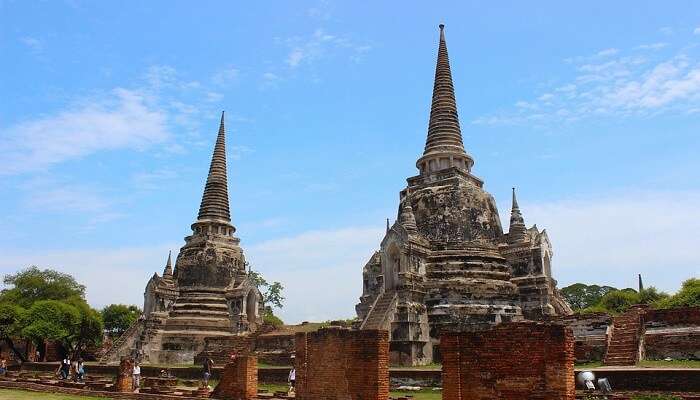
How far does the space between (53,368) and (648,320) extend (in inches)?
1348

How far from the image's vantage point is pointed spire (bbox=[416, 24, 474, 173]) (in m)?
38.2

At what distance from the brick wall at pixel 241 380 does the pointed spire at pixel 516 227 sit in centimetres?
2125

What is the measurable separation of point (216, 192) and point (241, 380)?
30753 millimetres

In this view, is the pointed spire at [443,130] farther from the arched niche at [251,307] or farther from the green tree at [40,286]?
the green tree at [40,286]

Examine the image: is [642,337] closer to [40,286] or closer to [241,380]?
[241,380]

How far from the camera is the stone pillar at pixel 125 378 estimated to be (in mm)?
22875

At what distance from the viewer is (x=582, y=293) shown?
266 feet

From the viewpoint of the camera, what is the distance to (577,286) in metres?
82.6

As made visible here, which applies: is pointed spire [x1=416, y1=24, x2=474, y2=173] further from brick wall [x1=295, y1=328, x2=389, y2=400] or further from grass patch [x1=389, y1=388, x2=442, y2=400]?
brick wall [x1=295, y1=328, x2=389, y2=400]

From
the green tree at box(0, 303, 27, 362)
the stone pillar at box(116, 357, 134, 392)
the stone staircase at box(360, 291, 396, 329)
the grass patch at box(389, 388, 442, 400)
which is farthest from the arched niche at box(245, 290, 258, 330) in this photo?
the grass patch at box(389, 388, 442, 400)

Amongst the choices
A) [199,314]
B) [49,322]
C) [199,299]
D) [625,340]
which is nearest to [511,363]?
[625,340]

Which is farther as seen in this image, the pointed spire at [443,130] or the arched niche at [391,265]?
the pointed spire at [443,130]

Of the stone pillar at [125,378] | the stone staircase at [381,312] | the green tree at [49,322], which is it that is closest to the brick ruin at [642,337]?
the stone staircase at [381,312]

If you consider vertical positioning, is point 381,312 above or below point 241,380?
above
